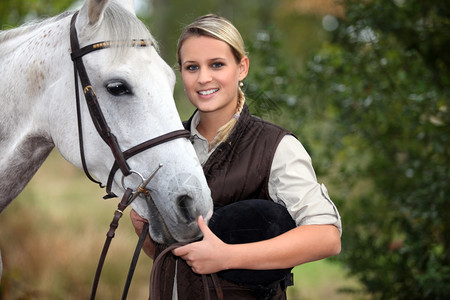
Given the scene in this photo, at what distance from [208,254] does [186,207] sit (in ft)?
0.77

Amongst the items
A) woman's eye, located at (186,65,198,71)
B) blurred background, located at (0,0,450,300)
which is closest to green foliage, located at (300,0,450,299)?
blurred background, located at (0,0,450,300)

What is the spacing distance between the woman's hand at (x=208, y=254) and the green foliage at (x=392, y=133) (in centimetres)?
222

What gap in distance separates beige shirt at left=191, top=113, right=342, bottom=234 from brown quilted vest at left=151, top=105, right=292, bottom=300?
0.03 meters

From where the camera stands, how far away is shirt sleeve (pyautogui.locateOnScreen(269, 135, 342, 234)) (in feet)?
5.28

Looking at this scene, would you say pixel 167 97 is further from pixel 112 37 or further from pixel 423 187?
pixel 423 187

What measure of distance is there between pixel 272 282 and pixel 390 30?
261cm

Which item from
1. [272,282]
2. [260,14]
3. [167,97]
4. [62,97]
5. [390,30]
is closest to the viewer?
[272,282]

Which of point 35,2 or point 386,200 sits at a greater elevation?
point 35,2

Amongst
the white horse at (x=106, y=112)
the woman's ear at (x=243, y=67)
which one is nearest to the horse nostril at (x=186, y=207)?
the white horse at (x=106, y=112)

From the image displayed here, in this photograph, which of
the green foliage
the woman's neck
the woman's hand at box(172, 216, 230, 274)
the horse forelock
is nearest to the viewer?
the woman's hand at box(172, 216, 230, 274)

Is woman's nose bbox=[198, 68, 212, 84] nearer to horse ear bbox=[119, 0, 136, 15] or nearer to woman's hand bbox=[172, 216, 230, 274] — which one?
horse ear bbox=[119, 0, 136, 15]

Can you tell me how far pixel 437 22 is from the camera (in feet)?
11.8

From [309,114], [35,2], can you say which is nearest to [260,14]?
[35,2]

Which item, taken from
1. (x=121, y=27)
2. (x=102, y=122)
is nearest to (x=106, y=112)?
(x=102, y=122)
